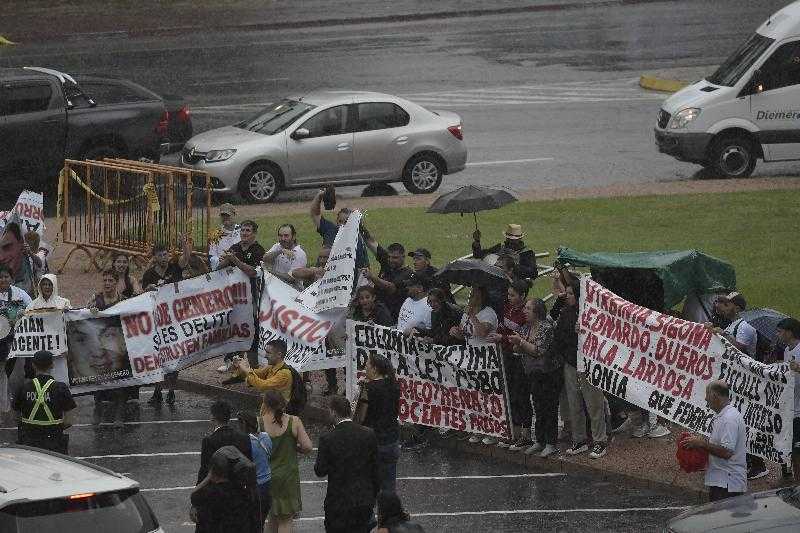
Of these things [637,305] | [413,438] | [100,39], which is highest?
[100,39]

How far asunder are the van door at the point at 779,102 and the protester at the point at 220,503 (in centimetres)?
1635

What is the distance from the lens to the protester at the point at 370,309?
1661 cm

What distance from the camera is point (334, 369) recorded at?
1758cm

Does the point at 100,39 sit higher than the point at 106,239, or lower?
higher

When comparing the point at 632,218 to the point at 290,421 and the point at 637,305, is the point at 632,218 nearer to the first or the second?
the point at 637,305

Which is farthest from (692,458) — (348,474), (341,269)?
(341,269)

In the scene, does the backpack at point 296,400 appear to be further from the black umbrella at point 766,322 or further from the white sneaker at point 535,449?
the black umbrella at point 766,322

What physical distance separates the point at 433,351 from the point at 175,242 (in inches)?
269

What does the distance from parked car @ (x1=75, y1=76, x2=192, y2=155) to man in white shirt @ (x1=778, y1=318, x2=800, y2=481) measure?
14294 millimetres

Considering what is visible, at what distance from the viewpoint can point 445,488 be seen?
48.9 ft

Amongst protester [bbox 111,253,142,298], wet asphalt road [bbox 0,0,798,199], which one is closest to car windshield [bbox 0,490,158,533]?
protester [bbox 111,253,142,298]

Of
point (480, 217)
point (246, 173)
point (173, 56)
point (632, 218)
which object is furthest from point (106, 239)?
point (173, 56)

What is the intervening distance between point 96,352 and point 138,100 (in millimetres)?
10511

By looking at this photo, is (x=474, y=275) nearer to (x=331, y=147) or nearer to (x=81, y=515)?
(x=81, y=515)
